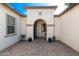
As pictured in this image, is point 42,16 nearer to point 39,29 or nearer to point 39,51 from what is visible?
point 39,29

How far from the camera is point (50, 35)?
1273 centimetres

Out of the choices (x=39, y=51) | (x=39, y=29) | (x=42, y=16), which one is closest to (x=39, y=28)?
(x=39, y=29)

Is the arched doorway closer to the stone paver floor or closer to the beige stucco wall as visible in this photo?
the beige stucco wall

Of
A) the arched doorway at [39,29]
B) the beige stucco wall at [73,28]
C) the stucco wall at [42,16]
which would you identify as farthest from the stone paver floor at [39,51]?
the arched doorway at [39,29]

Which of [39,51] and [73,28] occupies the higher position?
[73,28]

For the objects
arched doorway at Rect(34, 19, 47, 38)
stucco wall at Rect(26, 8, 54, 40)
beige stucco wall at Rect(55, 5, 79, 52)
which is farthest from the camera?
arched doorway at Rect(34, 19, 47, 38)

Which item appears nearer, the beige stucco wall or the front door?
the beige stucco wall

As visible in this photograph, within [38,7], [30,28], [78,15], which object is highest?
[38,7]

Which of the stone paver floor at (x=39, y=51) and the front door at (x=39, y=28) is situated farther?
the front door at (x=39, y=28)

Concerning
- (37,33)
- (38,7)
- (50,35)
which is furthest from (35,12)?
(37,33)

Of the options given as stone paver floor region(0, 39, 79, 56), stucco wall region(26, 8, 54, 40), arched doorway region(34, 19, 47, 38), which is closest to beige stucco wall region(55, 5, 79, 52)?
stone paver floor region(0, 39, 79, 56)

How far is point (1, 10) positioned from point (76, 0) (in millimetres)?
4851

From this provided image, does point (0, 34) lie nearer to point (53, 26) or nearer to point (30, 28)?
point (30, 28)

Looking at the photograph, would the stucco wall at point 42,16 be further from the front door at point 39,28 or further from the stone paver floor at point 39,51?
the stone paver floor at point 39,51
